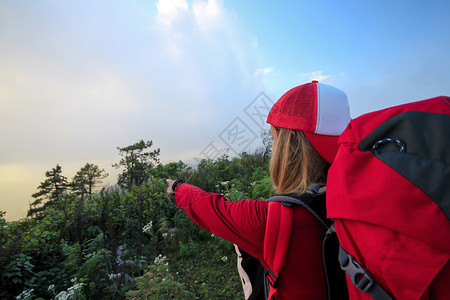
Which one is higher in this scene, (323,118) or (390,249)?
(323,118)

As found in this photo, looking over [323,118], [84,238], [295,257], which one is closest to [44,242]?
[84,238]

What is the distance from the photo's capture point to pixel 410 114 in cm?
66

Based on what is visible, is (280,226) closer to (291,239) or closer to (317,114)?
(291,239)

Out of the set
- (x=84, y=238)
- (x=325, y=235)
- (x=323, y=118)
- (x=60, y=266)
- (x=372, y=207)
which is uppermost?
(x=84, y=238)

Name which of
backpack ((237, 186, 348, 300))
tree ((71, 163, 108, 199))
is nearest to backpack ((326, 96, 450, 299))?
backpack ((237, 186, 348, 300))

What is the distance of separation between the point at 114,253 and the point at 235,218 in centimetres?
352

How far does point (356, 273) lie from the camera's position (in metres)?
0.66

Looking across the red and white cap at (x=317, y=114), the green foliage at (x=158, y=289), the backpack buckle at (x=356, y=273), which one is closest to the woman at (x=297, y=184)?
the red and white cap at (x=317, y=114)

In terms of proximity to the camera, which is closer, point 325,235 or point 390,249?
point 390,249

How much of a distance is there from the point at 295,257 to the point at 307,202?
0.26 meters

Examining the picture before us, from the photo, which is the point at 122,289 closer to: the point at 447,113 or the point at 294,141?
the point at 294,141

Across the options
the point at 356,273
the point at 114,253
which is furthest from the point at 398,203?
the point at 114,253

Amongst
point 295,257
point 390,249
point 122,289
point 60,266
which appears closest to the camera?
point 390,249

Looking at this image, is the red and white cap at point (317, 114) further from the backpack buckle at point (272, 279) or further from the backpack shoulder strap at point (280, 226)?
the backpack buckle at point (272, 279)
